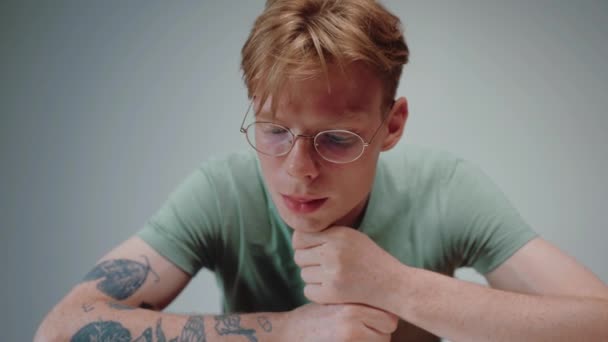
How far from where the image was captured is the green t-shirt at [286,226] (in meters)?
1.26

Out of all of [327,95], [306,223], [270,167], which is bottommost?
[306,223]

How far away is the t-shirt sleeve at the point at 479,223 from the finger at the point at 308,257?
0.39 metres

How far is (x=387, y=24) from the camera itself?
1.09 m

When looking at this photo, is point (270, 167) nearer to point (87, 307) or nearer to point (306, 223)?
point (306, 223)

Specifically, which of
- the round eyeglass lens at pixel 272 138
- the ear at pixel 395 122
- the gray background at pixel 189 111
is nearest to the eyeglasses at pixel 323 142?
the round eyeglass lens at pixel 272 138

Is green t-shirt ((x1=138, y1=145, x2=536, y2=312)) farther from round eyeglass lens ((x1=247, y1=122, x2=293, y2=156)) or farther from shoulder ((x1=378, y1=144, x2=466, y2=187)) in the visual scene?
round eyeglass lens ((x1=247, y1=122, x2=293, y2=156))

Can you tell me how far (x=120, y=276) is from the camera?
1.18 metres

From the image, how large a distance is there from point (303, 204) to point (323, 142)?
14 cm

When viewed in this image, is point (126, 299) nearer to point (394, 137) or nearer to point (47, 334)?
point (47, 334)

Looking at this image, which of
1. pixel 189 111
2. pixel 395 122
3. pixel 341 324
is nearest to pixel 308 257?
pixel 341 324

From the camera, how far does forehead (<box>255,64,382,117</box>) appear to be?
0.97 m

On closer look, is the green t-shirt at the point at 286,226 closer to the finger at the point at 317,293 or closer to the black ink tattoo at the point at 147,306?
the black ink tattoo at the point at 147,306

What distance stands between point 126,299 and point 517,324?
0.83 m

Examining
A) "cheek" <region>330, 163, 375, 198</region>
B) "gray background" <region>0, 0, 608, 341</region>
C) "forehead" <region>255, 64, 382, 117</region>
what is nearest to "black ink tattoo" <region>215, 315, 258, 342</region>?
"cheek" <region>330, 163, 375, 198</region>
